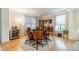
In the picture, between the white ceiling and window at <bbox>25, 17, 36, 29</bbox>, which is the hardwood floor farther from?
the white ceiling

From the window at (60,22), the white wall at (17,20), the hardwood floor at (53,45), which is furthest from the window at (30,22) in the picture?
the window at (60,22)

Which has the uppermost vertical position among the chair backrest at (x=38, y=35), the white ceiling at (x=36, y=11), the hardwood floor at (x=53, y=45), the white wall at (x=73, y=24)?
the white ceiling at (x=36, y=11)

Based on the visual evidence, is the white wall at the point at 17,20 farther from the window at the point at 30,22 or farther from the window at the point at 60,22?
the window at the point at 60,22

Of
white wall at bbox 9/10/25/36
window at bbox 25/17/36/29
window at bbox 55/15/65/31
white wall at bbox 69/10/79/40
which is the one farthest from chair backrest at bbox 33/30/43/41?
white wall at bbox 69/10/79/40

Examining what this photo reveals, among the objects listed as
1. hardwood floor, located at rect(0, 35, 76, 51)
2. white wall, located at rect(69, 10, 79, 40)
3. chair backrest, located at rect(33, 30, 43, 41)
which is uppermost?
white wall, located at rect(69, 10, 79, 40)

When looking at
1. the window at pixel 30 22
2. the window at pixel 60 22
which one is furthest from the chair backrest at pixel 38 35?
the window at pixel 60 22

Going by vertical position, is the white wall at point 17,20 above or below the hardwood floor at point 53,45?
above

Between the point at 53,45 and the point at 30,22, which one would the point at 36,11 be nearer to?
the point at 30,22

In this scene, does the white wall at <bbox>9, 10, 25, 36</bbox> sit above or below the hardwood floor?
above

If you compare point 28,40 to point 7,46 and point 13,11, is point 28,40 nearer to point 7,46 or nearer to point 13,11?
point 7,46

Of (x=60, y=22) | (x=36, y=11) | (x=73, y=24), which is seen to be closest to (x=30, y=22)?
(x=36, y=11)

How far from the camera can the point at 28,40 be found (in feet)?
7.71
